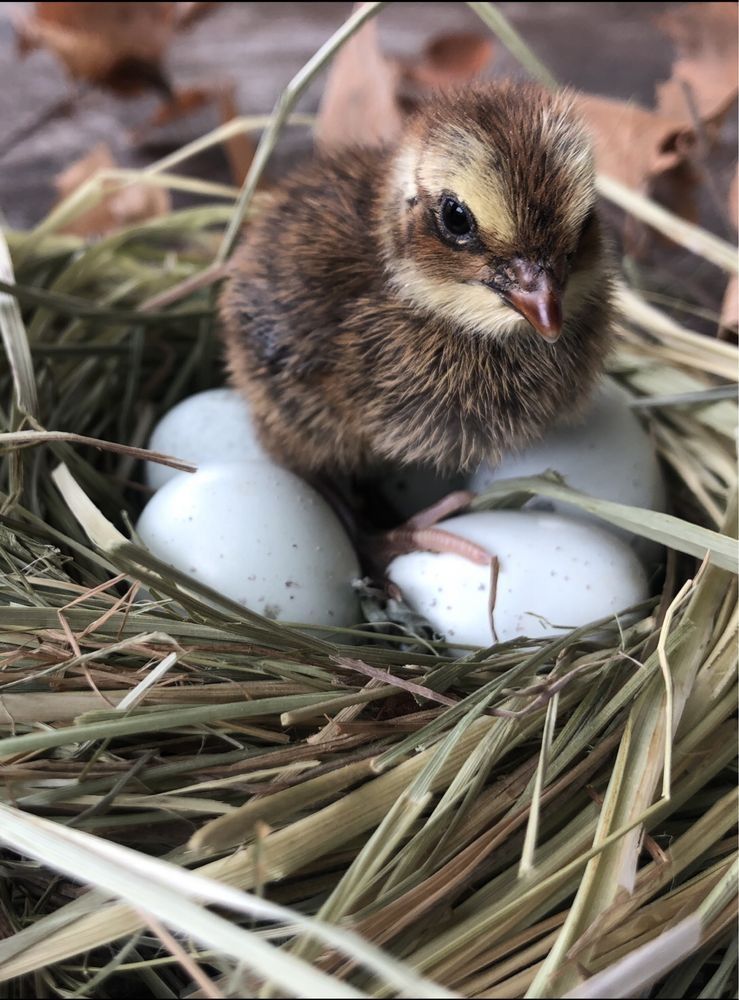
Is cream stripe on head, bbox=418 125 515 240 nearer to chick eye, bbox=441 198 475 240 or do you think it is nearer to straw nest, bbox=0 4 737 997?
chick eye, bbox=441 198 475 240

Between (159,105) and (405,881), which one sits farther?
(159,105)

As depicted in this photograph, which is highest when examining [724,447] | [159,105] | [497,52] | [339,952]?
[497,52]

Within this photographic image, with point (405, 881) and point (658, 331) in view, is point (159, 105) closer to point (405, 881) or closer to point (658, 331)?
point (658, 331)

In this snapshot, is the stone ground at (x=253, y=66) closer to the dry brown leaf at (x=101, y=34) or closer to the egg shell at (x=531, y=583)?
the dry brown leaf at (x=101, y=34)

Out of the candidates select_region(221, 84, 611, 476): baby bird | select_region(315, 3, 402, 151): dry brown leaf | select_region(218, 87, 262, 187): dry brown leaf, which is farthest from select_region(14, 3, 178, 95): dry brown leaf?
select_region(221, 84, 611, 476): baby bird

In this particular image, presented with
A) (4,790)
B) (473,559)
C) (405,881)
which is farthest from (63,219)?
(405,881)

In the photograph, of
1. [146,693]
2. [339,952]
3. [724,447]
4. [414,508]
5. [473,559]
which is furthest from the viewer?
[414,508]
